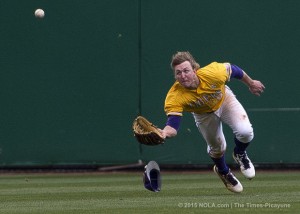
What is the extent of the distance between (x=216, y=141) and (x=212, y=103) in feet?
1.97

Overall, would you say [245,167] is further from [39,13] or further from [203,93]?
[39,13]

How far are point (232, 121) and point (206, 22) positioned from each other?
17.3 feet

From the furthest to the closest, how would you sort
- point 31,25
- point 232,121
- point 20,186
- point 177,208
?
point 31,25, point 20,186, point 232,121, point 177,208

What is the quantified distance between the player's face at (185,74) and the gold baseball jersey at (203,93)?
13 cm

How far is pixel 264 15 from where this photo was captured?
14836 millimetres

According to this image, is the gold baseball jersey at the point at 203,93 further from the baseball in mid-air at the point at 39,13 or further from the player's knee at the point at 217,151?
the baseball in mid-air at the point at 39,13

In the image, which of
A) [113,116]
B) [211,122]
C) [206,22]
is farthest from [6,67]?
[211,122]

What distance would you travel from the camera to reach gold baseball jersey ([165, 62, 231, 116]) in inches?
362

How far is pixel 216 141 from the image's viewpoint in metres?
10.0

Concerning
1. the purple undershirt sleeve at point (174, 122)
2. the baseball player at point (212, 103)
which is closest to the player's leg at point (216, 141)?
the baseball player at point (212, 103)

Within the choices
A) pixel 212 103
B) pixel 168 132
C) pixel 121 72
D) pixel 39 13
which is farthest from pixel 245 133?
pixel 39 13

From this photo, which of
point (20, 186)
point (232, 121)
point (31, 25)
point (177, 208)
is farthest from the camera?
point (31, 25)

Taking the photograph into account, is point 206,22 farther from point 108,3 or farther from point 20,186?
point 20,186

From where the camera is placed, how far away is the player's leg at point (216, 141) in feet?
32.4
